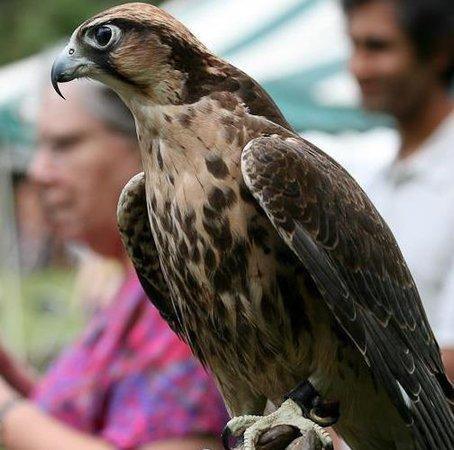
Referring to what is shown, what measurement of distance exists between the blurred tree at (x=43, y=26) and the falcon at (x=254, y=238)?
13497 mm

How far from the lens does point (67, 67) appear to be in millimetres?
2619

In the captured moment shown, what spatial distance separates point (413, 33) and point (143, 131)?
128cm

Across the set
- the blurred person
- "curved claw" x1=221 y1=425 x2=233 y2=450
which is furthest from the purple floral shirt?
"curved claw" x1=221 y1=425 x2=233 y2=450

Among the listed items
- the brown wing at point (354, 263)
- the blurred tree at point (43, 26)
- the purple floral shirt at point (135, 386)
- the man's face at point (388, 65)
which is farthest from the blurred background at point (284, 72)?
the blurred tree at point (43, 26)

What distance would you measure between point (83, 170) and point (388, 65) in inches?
32.4

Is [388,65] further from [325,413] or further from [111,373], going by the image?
[325,413]

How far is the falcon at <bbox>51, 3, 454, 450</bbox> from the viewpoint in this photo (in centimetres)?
259

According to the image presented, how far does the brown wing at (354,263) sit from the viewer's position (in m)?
2.56

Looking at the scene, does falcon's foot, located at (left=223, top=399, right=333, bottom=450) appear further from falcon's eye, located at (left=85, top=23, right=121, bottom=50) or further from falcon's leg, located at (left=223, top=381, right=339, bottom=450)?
falcon's eye, located at (left=85, top=23, right=121, bottom=50)

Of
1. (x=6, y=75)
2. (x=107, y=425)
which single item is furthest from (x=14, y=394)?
(x=6, y=75)

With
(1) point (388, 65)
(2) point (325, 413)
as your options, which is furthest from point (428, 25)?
(2) point (325, 413)

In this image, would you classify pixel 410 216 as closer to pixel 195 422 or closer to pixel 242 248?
pixel 195 422

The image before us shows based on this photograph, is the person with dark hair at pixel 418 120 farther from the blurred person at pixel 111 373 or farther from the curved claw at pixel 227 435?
the curved claw at pixel 227 435

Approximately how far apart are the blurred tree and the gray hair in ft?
40.5
